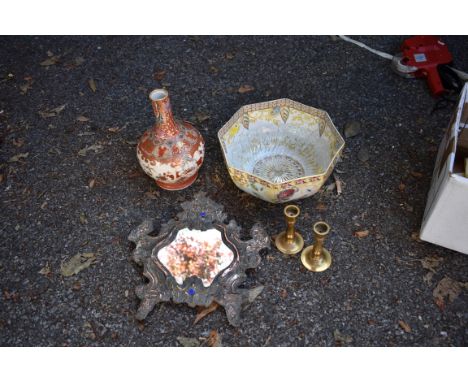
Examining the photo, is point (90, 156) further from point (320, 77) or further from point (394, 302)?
point (394, 302)

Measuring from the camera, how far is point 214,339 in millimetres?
2141

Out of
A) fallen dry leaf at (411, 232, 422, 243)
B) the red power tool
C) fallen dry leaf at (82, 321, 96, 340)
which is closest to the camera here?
fallen dry leaf at (82, 321, 96, 340)

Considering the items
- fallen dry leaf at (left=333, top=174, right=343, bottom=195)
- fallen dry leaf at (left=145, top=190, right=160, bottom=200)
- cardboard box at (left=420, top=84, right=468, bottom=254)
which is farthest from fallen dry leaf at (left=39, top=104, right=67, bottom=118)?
cardboard box at (left=420, top=84, right=468, bottom=254)

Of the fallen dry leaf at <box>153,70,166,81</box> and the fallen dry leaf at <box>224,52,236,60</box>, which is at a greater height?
the fallen dry leaf at <box>224,52,236,60</box>

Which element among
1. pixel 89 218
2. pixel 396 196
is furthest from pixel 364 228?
pixel 89 218

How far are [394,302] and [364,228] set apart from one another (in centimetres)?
45

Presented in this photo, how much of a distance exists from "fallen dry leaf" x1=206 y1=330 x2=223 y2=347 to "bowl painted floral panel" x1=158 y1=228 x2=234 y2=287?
23cm

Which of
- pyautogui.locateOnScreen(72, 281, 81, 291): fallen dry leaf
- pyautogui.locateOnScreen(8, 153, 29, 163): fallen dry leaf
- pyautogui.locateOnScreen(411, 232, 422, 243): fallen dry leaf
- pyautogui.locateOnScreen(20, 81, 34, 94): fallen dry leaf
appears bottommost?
pyautogui.locateOnScreen(72, 281, 81, 291): fallen dry leaf

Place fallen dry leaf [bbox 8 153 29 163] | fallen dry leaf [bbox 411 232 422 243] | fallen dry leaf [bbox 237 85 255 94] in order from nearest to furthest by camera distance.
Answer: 1. fallen dry leaf [bbox 411 232 422 243]
2. fallen dry leaf [bbox 8 153 29 163]
3. fallen dry leaf [bbox 237 85 255 94]

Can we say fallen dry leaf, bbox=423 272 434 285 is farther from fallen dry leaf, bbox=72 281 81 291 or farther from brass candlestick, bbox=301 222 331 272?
fallen dry leaf, bbox=72 281 81 291

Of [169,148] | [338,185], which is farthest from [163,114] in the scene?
[338,185]

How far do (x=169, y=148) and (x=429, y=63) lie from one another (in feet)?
6.82

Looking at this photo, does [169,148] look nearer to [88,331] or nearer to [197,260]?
Answer: [197,260]

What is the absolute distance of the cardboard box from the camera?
2057mm
